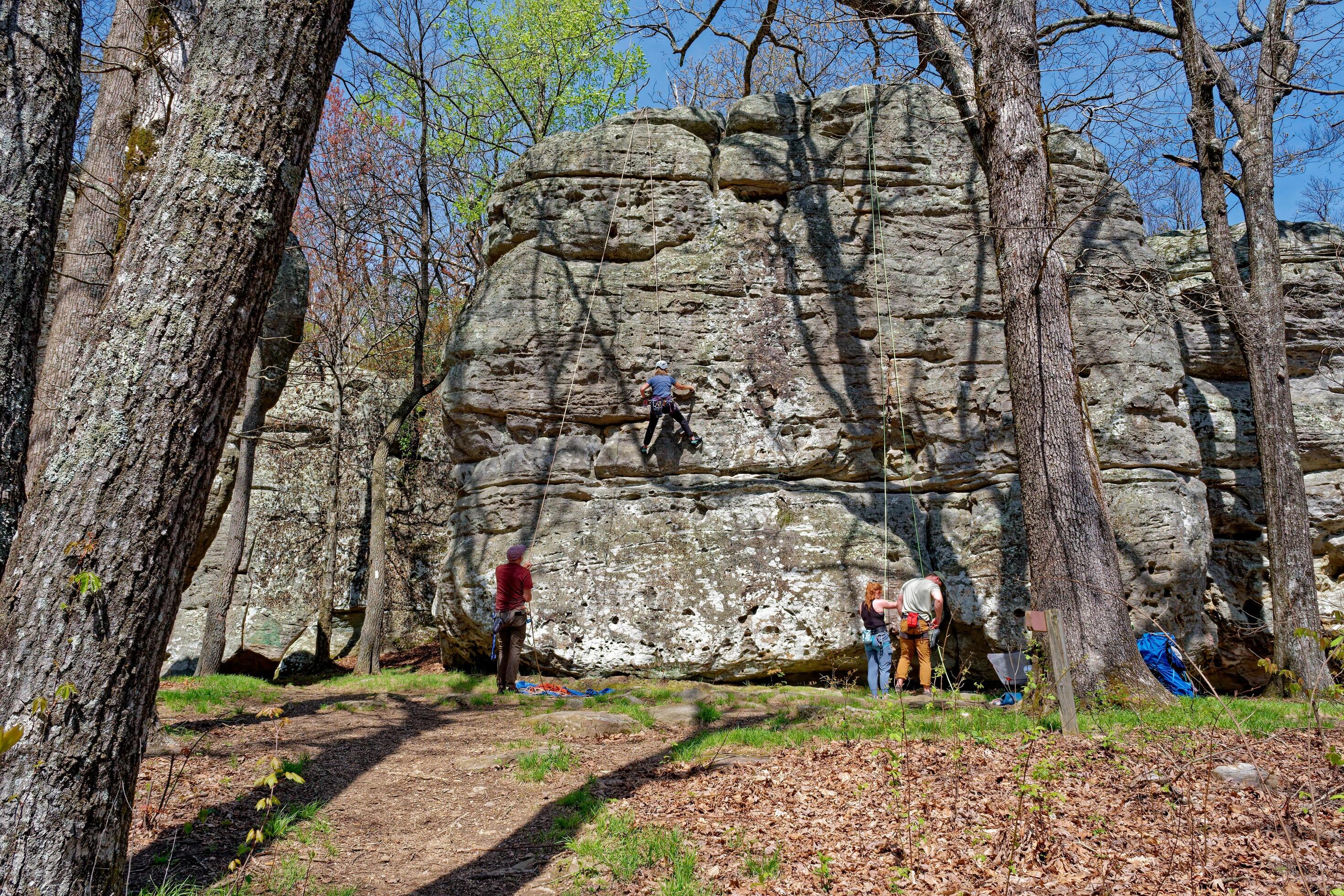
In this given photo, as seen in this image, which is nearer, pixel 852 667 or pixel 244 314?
pixel 244 314

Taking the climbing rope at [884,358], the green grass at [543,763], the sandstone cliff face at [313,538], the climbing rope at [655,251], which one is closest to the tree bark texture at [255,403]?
the sandstone cliff face at [313,538]

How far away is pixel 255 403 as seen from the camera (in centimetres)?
1247

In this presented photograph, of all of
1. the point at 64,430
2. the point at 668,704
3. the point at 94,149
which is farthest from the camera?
the point at 668,704

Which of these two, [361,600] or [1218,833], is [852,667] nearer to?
[1218,833]

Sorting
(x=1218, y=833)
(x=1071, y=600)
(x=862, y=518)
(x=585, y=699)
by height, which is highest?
(x=862, y=518)

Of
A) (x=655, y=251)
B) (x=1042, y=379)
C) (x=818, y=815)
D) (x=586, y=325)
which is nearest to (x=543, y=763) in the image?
(x=818, y=815)

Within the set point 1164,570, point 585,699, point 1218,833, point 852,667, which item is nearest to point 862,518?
point 852,667

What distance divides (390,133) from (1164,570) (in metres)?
18.3

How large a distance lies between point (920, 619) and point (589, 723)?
4.39m

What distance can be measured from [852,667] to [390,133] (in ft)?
53.0

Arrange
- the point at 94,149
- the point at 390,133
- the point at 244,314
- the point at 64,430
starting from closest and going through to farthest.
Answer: the point at 64,430, the point at 244,314, the point at 94,149, the point at 390,133

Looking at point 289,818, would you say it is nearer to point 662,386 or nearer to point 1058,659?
point 1058,659

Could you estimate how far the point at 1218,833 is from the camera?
12.4 ft

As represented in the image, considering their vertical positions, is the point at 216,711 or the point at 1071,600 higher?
the point at 1071,600
